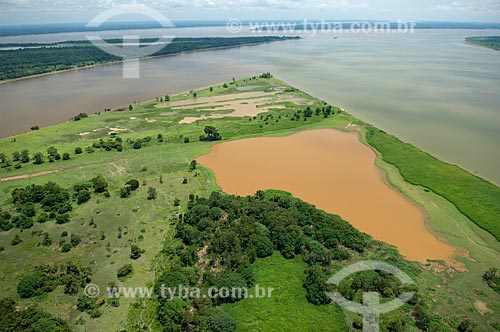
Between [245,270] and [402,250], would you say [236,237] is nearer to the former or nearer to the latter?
[245,270]

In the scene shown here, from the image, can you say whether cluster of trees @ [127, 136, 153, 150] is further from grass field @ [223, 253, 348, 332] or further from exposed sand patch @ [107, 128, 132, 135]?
grass field @ [223, 253, 348, 332]

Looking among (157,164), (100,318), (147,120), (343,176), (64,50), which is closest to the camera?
(100,318)

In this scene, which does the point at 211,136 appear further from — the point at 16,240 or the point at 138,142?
the point at 16,240

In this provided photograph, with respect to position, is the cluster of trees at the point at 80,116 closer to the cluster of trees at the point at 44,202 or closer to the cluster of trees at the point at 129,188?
the cluster of trees at the point at 44,202

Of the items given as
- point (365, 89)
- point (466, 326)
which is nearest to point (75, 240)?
point (466, 326)

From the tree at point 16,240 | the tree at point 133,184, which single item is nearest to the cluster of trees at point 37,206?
the tree at point 16,240

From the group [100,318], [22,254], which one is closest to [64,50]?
[22,254]

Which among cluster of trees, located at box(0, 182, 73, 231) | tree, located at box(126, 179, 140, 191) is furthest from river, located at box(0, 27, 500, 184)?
tree, located at box(126, 179, 140, 191)
